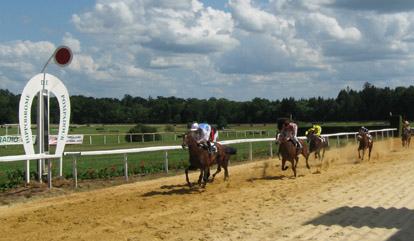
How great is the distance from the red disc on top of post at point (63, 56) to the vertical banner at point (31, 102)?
415mm

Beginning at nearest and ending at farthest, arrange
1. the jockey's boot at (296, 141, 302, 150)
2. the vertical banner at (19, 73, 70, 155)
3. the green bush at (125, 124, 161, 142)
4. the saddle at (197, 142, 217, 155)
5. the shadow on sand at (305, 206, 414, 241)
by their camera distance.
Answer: the shadow on sand at (305, 206, 414, 241)
the vertical banner at (19, 73, 70, 155)
the saddle at (197, 142, 217, 155)
the jockey's boot at (296, 141, 302, 150)
the green bush at (125, 124, 161, 142)

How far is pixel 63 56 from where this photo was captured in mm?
10742

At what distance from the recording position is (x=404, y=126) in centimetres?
2414

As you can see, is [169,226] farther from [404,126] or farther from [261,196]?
[404,126]

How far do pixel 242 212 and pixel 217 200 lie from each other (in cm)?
124

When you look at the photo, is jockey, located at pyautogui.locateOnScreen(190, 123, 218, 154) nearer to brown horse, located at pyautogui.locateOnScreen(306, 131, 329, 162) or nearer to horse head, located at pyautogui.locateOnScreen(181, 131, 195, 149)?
horse head, located at pyautogui.locateOnScreen(181, 131, 195, 149)

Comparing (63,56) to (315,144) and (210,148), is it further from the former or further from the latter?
(315,144)

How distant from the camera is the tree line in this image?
79.6 meters

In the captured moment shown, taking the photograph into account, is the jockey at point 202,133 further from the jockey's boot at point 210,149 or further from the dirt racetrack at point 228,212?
the dirt racetrack at point 228,212

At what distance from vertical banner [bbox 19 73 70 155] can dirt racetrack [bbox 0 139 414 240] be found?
1712mm

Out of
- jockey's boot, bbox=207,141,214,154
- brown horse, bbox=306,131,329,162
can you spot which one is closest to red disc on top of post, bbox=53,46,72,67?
jockey's boot, bbox=207,141,214,154

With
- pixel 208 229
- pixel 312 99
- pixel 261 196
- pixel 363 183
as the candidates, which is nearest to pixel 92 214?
pixel 208 229

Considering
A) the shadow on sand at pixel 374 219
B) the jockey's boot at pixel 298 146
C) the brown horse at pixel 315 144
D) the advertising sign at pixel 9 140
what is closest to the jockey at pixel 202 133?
the jockey's boot at pixel 298 146

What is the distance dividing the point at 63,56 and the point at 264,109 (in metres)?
85.8
